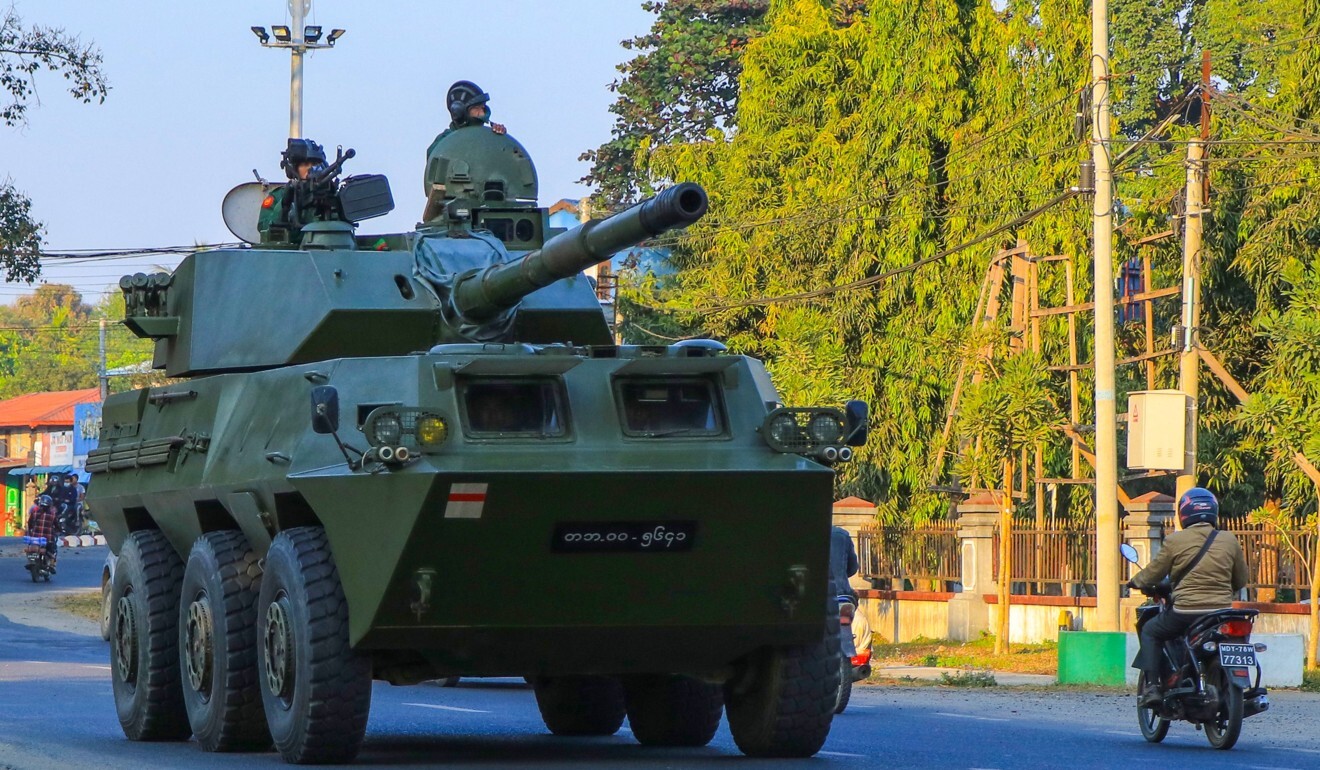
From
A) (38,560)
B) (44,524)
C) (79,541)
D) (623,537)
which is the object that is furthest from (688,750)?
(79,541)

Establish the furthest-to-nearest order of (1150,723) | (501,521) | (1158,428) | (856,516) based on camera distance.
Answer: (856,516)
(1158,428)
(1150,723)
(501,521)

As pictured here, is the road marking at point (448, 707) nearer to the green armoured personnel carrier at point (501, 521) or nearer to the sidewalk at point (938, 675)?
the green armoured personnel carrier at point (501, 521)

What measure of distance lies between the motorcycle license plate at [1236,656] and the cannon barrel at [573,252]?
4411 mm

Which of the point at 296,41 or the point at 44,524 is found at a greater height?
the point at 296,41

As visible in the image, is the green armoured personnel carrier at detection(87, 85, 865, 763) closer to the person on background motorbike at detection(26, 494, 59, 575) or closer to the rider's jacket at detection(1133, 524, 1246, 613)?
the rider's jacket at detection(1133, 524, 1246, 613)

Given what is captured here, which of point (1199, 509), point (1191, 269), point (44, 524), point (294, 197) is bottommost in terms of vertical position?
point (1199, 509)

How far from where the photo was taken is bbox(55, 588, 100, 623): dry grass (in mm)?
29812

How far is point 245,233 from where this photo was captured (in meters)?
14.5

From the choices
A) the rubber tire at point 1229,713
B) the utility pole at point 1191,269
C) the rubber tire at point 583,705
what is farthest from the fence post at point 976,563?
the rubber tire at point 583,705

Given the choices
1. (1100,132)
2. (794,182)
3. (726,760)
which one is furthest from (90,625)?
(726,760)

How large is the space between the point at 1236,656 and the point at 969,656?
13.5 metres

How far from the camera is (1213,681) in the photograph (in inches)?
491

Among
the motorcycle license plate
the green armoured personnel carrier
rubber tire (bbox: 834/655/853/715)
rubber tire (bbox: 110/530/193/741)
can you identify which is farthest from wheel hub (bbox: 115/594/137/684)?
the motorcycle license plate

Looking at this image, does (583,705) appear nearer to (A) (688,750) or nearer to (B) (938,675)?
(A) (688,750)
